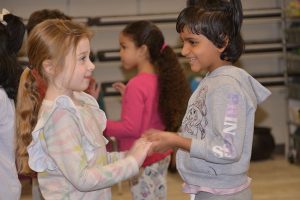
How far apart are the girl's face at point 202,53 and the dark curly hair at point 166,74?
1042mm

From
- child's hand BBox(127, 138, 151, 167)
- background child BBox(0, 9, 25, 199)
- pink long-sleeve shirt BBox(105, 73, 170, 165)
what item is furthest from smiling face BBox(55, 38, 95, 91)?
pink long-sleeve shirt BBox(105, 73, 170, 165)

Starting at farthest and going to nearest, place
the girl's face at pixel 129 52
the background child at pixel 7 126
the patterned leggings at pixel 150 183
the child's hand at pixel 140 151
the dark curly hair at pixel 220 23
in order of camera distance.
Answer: the girl's face at pixel 129 52 → the patterned leggings at pixel 150 183 → the background child at pixel 7 126 → the dark curly hair at pixel 220 23 → the child's hand at pixel 140 151

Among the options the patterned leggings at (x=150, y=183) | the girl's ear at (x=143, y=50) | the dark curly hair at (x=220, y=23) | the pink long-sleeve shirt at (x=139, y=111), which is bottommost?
the patterned leggings at (x=150, y=183)

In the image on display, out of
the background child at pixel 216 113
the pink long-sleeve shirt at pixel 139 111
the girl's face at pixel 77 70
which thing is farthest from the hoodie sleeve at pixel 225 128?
the pink long-sleeve shirt at pixel 139 111

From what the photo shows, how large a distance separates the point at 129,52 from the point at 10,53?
91cm

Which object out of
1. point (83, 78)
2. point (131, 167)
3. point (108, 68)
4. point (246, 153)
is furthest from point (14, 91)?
point (108, 68)

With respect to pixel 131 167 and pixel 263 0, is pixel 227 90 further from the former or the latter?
pixel 263 0

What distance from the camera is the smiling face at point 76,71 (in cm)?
194

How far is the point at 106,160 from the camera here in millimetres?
2027

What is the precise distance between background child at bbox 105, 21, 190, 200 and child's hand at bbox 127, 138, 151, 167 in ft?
3.80

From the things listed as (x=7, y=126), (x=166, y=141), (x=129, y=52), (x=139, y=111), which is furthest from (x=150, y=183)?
(x=166, y=141)

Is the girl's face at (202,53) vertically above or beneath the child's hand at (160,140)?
above

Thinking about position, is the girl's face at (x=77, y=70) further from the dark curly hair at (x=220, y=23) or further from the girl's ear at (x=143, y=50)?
the girl's ear at (x=143, y=50)

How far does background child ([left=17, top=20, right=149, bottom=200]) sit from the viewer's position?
184cm
